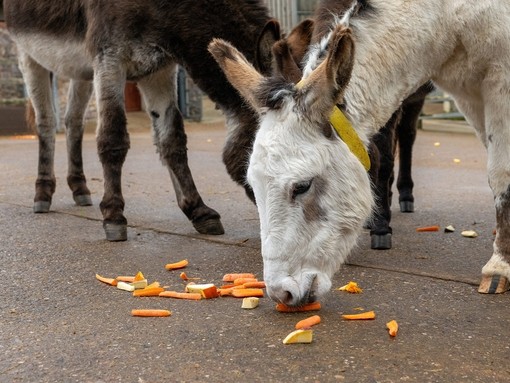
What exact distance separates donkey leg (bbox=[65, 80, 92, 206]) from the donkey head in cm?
340

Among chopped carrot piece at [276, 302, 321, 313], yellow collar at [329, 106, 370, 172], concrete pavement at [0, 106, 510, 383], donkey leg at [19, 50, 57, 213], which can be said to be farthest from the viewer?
donkey leg at [19, 50, 57, 213]

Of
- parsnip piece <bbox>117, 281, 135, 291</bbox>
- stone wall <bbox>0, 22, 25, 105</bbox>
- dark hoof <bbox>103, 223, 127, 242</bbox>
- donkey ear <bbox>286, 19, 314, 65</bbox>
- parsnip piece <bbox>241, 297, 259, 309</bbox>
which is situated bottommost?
stone wall <bbox>0, 22, 25, 105</bbox>

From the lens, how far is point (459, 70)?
369 cm

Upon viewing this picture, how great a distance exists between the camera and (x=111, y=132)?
15.7ft

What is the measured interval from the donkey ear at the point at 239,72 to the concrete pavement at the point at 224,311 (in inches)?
34.7

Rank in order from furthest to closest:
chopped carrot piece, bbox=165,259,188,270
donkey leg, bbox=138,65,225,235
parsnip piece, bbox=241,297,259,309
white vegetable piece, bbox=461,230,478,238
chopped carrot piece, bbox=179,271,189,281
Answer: donkey leg, bbox=138,65,225,235 → white vegetable piece, bbox=461,230,478,238 → chopped carrot piece, bbox=165,259,188,270 → chopped carrot piece, bbox=179,271,189,281 → parsnip piece, bbox=241,297,259,309

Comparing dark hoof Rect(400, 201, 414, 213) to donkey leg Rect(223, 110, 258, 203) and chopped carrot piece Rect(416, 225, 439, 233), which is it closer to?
chopped carrot piece Rect(416, 225, 439, 233)

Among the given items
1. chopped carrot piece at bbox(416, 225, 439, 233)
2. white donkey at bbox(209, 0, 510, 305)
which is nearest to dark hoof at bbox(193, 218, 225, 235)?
chopped carrot piece at bbox(416, 225, 439, 233)

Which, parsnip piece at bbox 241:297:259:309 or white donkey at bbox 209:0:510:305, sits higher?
white donkey at bbox 209:0:510:305

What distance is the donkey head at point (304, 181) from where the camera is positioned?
3010mm

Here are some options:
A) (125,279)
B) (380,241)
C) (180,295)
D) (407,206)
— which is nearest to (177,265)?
(125,279)

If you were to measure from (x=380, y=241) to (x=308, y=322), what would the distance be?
5.13ft

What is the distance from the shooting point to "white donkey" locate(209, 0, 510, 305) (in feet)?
9.94

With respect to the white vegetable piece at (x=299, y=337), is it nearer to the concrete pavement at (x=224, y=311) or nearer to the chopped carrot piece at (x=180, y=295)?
the concrete pavement at (x=224, y=311)
